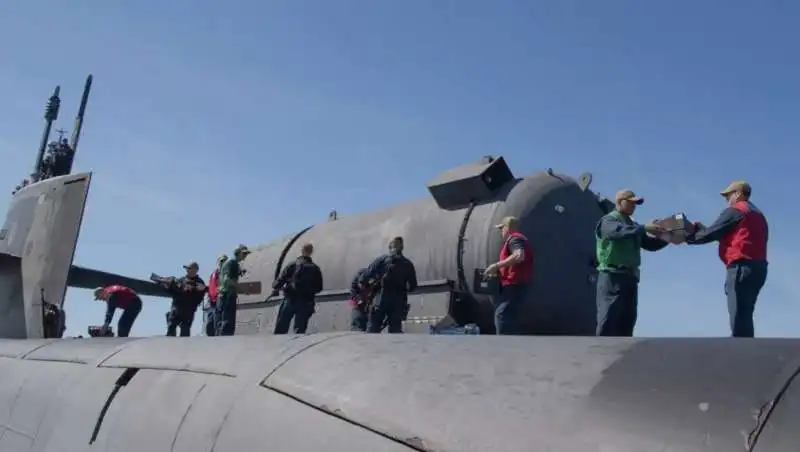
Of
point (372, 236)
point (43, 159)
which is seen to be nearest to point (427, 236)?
point (372, 236)

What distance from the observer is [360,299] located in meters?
10.4

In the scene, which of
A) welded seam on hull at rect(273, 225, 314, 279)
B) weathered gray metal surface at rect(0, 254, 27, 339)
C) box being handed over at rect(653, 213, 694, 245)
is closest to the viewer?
box being handed over at rect(653, 213, 694, 245)

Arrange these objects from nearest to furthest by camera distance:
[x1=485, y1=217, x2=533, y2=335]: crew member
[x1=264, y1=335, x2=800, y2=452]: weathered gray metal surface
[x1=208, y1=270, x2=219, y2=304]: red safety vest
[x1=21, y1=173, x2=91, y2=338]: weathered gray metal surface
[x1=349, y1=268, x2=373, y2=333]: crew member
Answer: [x1=264, y1=335, x2=800, y2=452]: weathered gray metal surface, [x1=485, y1=217, x2=533, y2=335]: crew member, [x1=21, y1=173, x2=91, y2=338]: weathered gray metal surface, [x1=349, y1=268, x2=373, y2=333]: crew member, [x1=208, y1=270, x2=219, y2=304]: red safety vest

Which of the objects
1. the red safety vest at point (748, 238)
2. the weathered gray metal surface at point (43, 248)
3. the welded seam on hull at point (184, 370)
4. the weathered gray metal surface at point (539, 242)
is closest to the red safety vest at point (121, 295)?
the weathered gray metal surface at point (43, 248)

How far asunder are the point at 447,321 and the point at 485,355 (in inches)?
328

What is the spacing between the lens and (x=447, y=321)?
36.9 ft

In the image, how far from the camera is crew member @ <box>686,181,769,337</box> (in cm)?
564

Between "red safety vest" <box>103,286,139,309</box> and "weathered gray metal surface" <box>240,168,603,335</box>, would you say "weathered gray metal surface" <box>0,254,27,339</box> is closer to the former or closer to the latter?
"red safety vest" <box>103,286,139,309</box>

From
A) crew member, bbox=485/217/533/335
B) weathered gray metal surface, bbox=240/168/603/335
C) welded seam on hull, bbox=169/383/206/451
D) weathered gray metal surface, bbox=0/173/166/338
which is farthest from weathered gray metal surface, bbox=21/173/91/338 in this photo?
welded seam on hull, bbox=169/383/206/451

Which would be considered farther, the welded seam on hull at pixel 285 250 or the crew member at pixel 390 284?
the welded seam on hull at pixel 285 250

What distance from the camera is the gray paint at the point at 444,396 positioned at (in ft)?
6.79

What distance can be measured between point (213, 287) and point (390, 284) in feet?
15.1

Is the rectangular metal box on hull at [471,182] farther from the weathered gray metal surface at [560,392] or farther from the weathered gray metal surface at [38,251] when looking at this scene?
the weathered gray metal surface at [560,392]

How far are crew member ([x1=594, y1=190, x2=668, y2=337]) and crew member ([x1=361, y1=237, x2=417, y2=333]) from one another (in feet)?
13.4
